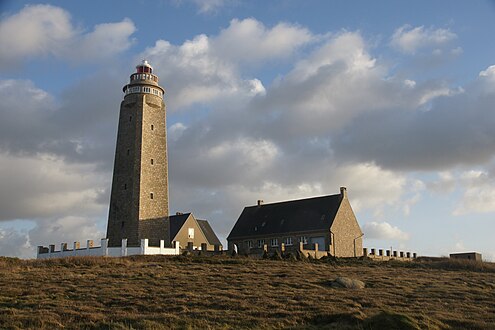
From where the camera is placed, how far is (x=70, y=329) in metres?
17.2

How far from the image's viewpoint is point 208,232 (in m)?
64.1

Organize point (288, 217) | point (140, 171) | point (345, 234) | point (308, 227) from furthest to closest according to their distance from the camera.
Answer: point (288, 217) < point (345, 234) < point (308, 227) < point (140, 171)

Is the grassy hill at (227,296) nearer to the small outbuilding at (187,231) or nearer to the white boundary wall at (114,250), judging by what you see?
the white boundary wall at (114,250)

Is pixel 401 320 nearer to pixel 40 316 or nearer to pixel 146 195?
pixel 40 316

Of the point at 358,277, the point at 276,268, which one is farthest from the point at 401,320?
the point at 276,268

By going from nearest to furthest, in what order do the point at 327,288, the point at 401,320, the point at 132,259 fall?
the point at 401,320 → the point at 327,288 → the point at 132,259

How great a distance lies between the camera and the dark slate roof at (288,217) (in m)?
54.0

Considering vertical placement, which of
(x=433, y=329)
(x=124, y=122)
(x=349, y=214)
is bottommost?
(x=433, y=329)

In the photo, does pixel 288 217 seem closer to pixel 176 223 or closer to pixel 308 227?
pixel 308 227

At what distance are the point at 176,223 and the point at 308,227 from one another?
14.4 m

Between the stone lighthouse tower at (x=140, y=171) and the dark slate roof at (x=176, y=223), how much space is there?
9898 mm

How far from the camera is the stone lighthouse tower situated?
148 ft

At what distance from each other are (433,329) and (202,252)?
31156mm

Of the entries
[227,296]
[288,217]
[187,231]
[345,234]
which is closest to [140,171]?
[187,231]
